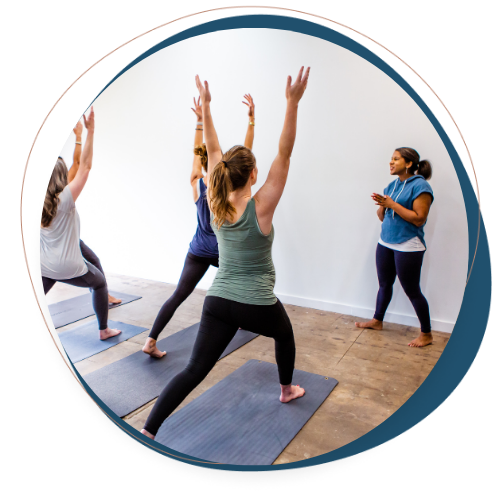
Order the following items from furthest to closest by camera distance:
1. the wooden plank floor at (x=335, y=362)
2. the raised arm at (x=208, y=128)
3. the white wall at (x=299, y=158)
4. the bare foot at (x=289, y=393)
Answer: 1. the white wall at (x=299, y=158)
2. the bare foot at (x=289, y=393)
3. the wooden plank floor at (x=335, y=362)
4. the raised arm at (x=208, y=128)

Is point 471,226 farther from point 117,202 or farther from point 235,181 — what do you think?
point 117,202

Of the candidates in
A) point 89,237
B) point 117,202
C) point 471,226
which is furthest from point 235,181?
point 89,237

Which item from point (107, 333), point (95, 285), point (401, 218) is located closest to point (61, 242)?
point (95, 285)

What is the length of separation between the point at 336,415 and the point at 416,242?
4.53 ft

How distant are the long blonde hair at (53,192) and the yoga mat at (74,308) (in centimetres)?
140

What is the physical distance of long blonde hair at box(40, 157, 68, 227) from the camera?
2502 mm

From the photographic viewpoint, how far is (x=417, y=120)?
11.1 ft

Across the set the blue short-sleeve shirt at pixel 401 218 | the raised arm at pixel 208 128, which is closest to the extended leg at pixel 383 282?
the blue short-sleeve shirt at pixel 401 218

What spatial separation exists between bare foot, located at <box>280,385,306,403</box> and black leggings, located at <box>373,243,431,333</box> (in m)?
1.15

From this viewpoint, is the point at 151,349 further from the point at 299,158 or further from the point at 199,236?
the point at 299,158

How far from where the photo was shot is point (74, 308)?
3.99 metres

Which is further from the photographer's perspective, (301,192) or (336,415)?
(301,192)

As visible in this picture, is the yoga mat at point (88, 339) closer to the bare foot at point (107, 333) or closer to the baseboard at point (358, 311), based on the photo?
the bare foot at point (107, 333)

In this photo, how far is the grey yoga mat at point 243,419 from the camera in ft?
6.52
